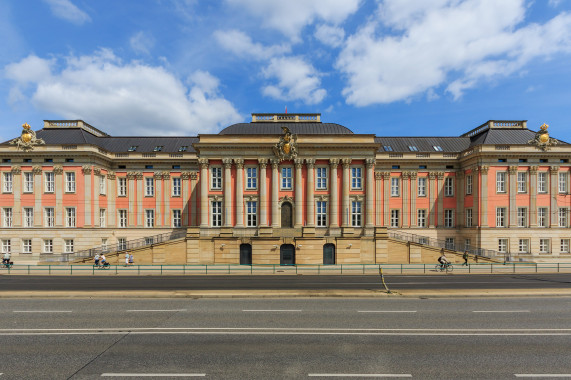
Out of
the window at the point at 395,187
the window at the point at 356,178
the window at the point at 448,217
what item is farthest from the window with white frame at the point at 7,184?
the window at the point at 448,217

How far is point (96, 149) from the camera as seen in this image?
47.0 meters

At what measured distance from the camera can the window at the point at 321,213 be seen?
149 feet

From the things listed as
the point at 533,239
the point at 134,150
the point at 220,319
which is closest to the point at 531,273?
the point at 533,239

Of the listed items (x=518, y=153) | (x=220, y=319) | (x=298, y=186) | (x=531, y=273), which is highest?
(x=518, y=153)

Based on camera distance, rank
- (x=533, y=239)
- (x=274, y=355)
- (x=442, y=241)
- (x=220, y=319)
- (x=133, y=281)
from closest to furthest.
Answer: (x=274, y=355) < (x=220, y=319) < (x=133, y=281) < (x=533, y=239) < (x=442, y=241)

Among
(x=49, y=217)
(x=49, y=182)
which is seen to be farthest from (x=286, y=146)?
(x=49, y=217)

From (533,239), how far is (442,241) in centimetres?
1162

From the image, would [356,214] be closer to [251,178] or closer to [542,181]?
[251,178]

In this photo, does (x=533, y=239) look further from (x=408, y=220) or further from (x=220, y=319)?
(x=220, y=319)

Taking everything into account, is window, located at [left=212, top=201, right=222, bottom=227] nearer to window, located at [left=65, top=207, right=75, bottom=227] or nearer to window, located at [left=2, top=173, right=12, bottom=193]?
window, located at [left=65, top=207, right=75, bottom=227]

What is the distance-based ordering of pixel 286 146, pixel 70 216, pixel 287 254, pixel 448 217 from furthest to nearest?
pixel 448 217 < pixel 70 216 < pixel 286 146 < pixel 287 254

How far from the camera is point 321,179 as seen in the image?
4591 centimetres

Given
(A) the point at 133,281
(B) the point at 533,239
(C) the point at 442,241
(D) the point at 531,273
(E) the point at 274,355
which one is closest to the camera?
(E) the point at 274,355

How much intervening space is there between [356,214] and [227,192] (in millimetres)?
19072
